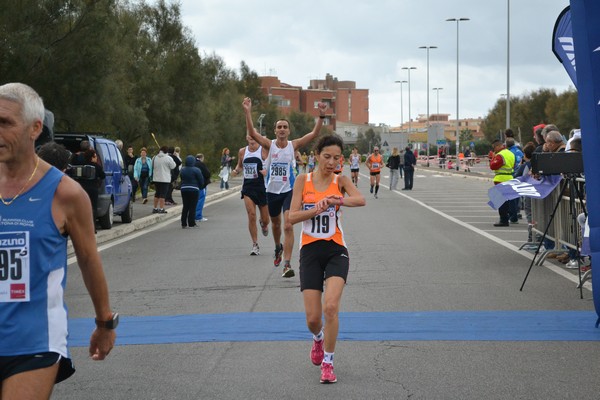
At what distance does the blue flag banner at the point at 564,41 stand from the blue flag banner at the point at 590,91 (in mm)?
2517

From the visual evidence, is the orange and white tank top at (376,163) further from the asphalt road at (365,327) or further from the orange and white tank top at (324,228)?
the orange and white tank top at (324,228)

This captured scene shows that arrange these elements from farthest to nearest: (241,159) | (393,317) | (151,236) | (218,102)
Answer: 1. (218,102)
2. (151,236)
3. (241,159)
4. (393,317)

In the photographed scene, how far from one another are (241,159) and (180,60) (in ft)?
98.4

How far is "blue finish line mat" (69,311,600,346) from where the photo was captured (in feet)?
28.6

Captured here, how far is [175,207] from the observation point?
97.0 ft

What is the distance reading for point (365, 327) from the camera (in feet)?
30.4

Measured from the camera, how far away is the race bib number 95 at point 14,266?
388 centimetres

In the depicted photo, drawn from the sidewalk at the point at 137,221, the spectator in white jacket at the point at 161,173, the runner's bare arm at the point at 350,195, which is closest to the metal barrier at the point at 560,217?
the runner's bare arm at the point at 350,195

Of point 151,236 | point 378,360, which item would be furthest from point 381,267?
point 151,236

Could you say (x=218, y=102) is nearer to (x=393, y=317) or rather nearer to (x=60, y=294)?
(x=393, y=317)

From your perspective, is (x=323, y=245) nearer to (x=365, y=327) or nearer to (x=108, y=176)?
(x=365, y=327)

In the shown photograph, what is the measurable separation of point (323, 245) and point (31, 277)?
3770 millimetres

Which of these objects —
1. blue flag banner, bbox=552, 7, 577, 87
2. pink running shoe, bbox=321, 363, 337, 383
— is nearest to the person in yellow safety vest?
blue flag banner, bbox=552, 7, 577, 87

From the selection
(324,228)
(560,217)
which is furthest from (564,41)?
(324,228)
